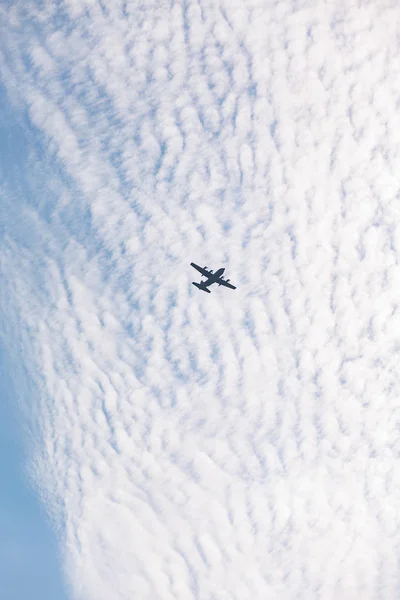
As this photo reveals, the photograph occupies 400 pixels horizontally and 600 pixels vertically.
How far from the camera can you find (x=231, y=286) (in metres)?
113

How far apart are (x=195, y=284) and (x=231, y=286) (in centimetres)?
741

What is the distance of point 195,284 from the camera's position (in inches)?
4373
